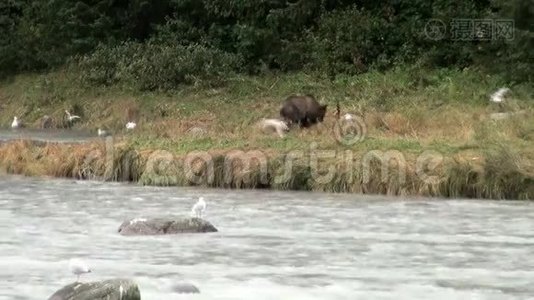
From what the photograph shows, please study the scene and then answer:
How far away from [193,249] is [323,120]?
12700 mm

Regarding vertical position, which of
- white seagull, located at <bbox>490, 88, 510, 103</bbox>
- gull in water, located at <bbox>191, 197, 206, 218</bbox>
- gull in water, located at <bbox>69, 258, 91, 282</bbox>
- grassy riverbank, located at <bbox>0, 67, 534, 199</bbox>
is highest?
white seagull, located at <bbox>490, 88, 510, 103</bbox>

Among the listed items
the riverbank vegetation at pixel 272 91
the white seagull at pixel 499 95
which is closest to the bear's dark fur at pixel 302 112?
the riverbank vegetation at pixel 272 91

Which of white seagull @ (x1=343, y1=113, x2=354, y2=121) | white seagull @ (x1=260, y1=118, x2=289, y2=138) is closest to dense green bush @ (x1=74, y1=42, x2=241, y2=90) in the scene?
white seagull @ (x1=260, y1=118, x2=289, y2=138)

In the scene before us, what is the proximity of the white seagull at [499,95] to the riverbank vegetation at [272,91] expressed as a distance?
14.4 inches

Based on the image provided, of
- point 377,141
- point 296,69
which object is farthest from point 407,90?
point 377,141

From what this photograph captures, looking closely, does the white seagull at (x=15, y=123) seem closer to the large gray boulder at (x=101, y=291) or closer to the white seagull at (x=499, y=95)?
the white seagull at (x=499, y=95)

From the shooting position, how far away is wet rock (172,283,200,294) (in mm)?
12320

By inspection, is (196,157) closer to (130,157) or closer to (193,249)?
(130,157)

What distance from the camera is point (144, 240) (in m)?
15.8

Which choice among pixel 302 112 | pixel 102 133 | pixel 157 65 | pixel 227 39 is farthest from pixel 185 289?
pixel 227 39

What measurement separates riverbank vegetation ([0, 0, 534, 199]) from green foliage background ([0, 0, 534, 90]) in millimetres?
60

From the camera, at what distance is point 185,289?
12.4m

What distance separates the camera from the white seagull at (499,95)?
27.9m

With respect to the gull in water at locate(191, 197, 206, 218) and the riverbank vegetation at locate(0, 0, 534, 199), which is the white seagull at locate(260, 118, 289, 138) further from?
the gull in water at locate(191, 197, 206, 218)
